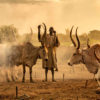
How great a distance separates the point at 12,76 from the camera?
13.1 m

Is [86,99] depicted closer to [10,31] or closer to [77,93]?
[77,93]

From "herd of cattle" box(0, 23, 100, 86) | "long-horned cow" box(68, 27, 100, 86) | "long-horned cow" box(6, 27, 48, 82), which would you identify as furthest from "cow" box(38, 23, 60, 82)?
"long-horned cow" box(68, 27, 100, 86)

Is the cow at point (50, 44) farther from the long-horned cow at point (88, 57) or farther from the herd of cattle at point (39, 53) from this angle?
the long-horned cow at point (88, 57)

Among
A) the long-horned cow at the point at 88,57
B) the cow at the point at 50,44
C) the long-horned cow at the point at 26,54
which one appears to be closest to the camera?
the long-horned cow at the point at 88,57

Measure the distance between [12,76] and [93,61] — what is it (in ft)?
16.5

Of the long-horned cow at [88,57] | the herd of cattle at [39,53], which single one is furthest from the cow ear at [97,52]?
the herd of cattle at [39,53]

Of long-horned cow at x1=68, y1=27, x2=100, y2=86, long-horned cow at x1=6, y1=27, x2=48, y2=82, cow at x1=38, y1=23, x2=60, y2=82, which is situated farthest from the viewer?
long-horned cow at x1=6, y1=27, x2=48, y2=82

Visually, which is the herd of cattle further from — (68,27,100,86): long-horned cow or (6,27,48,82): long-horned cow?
(68,27,100,86): long-horned cow

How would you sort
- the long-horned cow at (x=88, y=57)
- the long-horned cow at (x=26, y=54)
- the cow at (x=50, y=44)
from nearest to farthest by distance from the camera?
the long-horned cow at (x=88, y=57) → the cow at (x=50, y=44) → the long-horned cow at (x=26, y=54)

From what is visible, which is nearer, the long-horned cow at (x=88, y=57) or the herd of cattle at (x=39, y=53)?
the long-horned cow at (x=88, y=57)

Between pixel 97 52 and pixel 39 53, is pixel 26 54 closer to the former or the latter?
pixel 39 53

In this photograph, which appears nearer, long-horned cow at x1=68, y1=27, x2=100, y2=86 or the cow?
long-horned cow at x1=68, y1=27, x2=100, y2=86

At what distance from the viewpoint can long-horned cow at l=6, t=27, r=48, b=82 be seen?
11.5m

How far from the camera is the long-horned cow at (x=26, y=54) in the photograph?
37.7 ft
